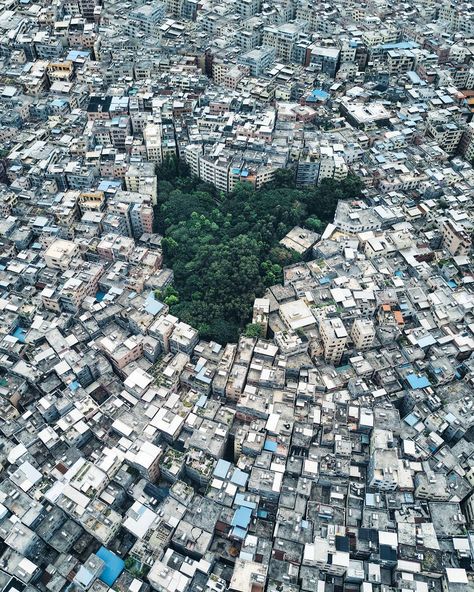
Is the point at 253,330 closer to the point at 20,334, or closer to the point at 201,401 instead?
the point at 201,401

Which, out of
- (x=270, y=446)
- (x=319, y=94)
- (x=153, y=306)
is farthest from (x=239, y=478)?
(x=319, y=94)

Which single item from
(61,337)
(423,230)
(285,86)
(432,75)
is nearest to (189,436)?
(61,337)

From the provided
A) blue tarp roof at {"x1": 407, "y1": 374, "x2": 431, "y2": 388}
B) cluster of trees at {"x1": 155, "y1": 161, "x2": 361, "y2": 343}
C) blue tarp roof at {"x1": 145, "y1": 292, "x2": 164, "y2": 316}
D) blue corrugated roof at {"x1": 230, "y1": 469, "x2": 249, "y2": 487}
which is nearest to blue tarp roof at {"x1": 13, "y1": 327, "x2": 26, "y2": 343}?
blue tarp roof at {"x1": 145, "y1": 292, "x2": 164, "y2": 316}

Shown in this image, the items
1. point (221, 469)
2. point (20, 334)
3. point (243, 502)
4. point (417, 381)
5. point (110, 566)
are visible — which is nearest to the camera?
point (110, 566)

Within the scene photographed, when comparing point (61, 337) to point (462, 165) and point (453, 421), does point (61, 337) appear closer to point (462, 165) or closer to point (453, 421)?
point (453, 421)

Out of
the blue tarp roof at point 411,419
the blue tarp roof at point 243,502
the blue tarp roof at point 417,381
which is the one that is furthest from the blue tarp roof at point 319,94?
the blue tarp roof at point 243,502

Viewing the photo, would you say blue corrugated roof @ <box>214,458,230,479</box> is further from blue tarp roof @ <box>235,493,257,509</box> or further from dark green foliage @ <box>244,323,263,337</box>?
dark green foliage @ <box>244,323,263,337</box>
